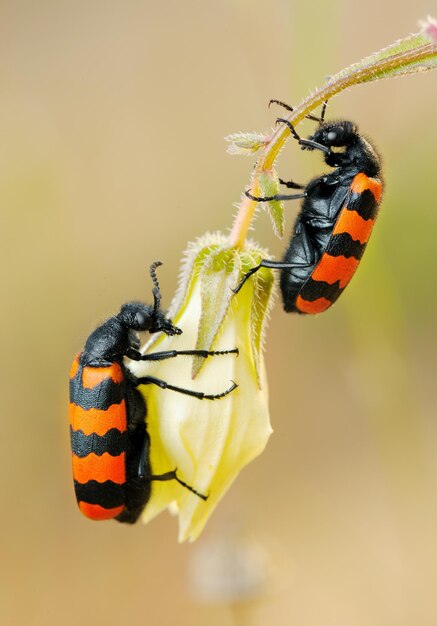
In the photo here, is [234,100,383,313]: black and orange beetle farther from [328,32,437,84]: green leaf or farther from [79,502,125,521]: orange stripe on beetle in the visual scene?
[79,502,125,521]: orange stripe on beetle

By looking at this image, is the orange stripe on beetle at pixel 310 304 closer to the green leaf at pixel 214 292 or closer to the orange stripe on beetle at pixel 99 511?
the green leaf at pixel 214 292

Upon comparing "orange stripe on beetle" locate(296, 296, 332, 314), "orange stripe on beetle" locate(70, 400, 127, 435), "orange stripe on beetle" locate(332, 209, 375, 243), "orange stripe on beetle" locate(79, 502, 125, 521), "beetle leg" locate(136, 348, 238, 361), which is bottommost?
→ "orange stripe on beetle" locate(79, 502, 125, 521)

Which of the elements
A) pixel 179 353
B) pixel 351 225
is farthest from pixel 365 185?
pixel 179 353

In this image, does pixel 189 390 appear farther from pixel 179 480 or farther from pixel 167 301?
pixel 167 301

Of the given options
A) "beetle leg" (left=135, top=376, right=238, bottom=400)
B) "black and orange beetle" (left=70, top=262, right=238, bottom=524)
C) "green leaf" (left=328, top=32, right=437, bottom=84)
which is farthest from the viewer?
"black and orange beetle" (left=70, top=262, right=238, bottom=524)

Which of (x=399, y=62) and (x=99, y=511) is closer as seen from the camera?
(x=399, y=62)

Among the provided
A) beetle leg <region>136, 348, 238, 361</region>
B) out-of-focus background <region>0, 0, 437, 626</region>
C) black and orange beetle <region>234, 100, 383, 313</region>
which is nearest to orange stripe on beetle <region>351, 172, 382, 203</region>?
black and orange beetle <region>234, 100, 383, 313</region>

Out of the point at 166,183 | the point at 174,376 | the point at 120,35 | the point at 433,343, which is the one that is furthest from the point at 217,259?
the point at 120,35
